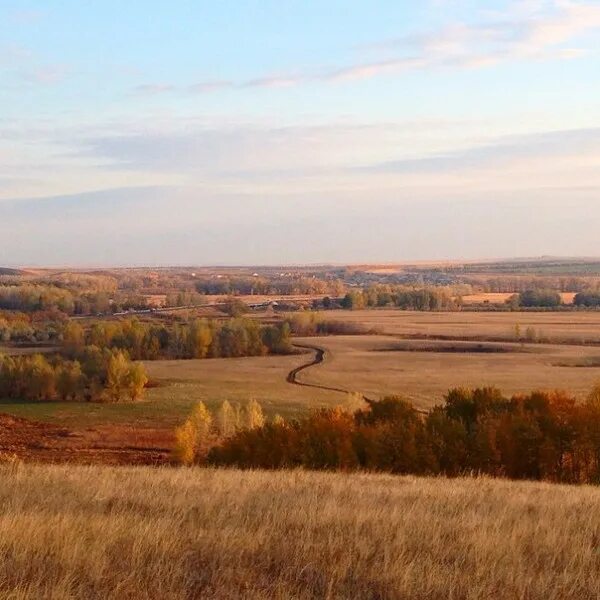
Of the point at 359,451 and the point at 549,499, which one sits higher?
the point at 549,499

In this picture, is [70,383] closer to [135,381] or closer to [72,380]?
[72,380]

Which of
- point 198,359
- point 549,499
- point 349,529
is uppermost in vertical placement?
point 349,529

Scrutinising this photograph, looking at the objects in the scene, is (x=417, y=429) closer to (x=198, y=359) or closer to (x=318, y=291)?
(x=198, y=359)

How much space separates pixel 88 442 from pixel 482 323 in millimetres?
63824

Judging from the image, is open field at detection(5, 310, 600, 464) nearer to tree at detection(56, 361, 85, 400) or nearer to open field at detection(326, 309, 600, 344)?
open field at detection(326, 309, 600, 344)

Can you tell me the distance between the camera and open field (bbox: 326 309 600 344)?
292 feet

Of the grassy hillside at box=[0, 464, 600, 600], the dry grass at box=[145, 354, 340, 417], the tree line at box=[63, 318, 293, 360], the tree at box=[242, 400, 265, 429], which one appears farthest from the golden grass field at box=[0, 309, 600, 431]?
the grassy hillside at box=[0, 464, 600, 600]

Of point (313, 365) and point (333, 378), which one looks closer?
point (333, 378)

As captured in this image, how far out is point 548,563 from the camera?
22.4 ft

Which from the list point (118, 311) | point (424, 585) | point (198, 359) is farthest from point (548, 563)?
point (118, 311)

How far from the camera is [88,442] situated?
46.2 m

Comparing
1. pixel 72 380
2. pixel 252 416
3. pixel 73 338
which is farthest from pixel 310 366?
pixel 252 416

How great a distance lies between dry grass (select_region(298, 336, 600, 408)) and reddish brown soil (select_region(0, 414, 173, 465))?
59.0 ft

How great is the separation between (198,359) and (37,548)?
76.3 meters
